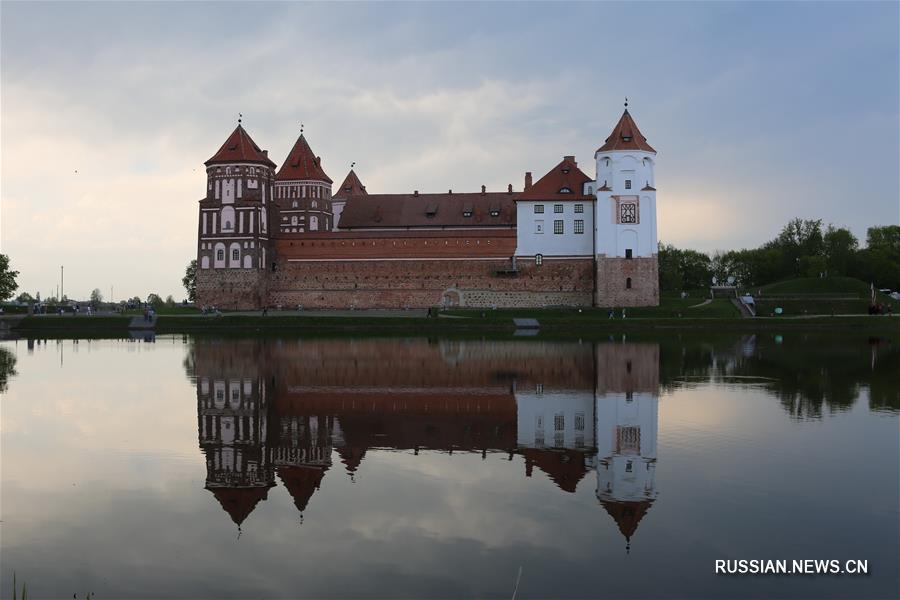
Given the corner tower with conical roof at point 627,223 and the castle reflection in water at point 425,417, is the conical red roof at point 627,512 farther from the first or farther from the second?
the corner tower with conical roof at point 627,223

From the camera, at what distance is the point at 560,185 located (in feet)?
184

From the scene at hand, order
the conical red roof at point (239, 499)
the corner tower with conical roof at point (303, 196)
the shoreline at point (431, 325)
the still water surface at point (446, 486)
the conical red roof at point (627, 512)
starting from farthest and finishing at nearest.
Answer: the corner tower with conical roof at point (303, 196) < the shoreline at point (431, 325) < the conical red roof at point (239, 499) < the conical red roof at point (627, 512) < the still water surface at point (446, 486)

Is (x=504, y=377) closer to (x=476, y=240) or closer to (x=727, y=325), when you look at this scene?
(x=727, y=325)

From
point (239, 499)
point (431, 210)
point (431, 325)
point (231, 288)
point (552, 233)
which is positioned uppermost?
point (431, 210)

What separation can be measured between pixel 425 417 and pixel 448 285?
40.7 m

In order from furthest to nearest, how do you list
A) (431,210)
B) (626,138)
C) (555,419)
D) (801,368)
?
(431,210)
(626,138)
(801,368)
(555,419)

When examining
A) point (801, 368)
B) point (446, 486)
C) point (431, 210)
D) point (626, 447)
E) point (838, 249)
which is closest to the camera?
point (446, 486)

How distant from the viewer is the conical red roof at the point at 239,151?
55656mm

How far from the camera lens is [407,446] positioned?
12227mm

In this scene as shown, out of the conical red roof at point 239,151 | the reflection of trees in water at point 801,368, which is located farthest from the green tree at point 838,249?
the conical red roof at point 239,151

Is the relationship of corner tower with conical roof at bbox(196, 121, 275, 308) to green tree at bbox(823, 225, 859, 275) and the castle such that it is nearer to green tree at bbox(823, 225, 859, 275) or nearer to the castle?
the castle

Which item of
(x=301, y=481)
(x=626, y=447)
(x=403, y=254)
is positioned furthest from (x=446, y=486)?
(x=403, y=254)

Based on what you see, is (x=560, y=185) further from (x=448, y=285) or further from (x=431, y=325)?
(x=431, y=325)

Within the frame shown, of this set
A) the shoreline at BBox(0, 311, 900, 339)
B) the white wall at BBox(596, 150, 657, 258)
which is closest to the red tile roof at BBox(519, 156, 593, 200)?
the white wall at BBox(596, 150, 657, 258)
